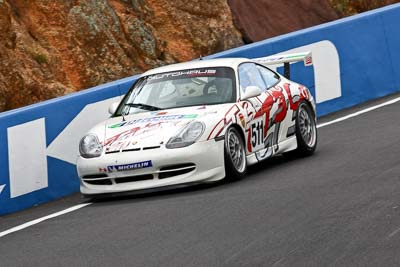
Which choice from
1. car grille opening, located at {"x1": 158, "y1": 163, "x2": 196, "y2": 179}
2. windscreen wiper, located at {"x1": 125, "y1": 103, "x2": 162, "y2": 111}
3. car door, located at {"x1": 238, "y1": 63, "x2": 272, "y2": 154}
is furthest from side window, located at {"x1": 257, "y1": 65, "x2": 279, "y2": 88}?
car grille opening, located at {"x1": 158, "y1": 163, "x2": 196, "y2": 179}

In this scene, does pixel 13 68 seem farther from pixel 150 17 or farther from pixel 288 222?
pixel 288 222

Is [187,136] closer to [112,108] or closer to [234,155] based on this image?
[234,155]

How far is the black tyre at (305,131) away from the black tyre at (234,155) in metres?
1.42

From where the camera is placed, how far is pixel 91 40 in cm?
2148

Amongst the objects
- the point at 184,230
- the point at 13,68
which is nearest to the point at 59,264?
the point at 184,230

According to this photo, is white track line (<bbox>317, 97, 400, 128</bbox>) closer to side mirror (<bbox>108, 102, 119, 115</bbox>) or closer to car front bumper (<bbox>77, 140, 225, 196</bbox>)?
side mirror (<bbox>108, 102, 119, 115</bbox>)

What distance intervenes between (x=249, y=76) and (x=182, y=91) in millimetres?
877

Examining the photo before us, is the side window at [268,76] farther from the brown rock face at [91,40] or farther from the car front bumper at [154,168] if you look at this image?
the brown rock face at [91,40]

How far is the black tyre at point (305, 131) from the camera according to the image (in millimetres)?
14484

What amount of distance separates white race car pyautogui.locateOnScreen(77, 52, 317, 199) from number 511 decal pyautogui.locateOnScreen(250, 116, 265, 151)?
0.04ft

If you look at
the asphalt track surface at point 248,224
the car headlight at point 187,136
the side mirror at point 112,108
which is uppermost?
the side mirror at point 112,108

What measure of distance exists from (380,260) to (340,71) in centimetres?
1119

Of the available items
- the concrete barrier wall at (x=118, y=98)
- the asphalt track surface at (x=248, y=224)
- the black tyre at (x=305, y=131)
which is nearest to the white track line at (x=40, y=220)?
the asphalt track surface at (x=248, y=224)

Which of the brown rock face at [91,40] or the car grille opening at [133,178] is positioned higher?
the brown rock face at [91,40]
